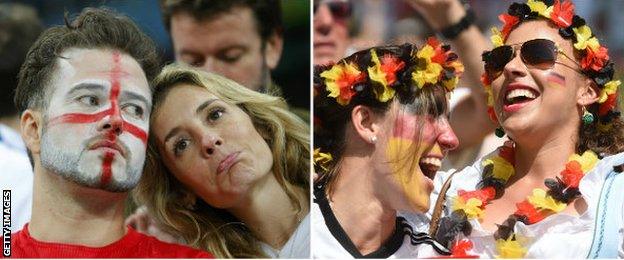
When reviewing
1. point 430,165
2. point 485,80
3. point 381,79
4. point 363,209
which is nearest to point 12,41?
point 381,79

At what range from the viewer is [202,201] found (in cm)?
658

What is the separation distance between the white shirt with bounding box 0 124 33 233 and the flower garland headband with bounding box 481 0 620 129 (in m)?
2.63

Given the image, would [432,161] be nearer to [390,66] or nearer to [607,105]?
[390,66]

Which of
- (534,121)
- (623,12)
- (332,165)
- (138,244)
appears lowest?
(138,244)

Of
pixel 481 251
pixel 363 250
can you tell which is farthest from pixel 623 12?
pixel 363 250

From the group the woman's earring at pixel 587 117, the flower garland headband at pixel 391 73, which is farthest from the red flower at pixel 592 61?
the flower garland headband at pixel 391 73

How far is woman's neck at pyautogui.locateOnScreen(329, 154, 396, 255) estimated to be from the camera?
6535 mm

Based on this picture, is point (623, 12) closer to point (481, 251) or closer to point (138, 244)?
point (481, 251)

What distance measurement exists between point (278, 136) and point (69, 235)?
1280mm

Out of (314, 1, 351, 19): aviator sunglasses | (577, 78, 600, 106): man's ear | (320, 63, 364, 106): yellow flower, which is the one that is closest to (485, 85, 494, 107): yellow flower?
(577, 78, 600, 106): man's ear

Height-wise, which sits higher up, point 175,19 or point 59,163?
point 175,19

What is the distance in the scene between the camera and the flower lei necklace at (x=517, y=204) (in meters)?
6.52

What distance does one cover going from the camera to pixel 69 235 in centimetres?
649

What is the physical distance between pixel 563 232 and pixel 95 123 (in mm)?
2643
